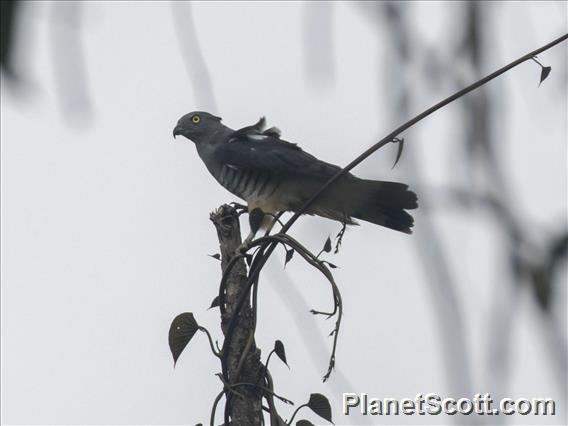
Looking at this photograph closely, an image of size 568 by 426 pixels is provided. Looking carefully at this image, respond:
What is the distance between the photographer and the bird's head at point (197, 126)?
568 centimetres

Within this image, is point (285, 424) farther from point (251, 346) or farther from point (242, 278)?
point (242, 278)

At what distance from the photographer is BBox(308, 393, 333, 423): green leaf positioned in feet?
8.46

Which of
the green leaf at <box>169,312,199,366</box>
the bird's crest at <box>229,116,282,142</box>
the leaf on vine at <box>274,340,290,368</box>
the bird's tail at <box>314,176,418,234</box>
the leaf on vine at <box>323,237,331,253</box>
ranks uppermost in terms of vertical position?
the bird's crest at <box>229,116,282,142</box>

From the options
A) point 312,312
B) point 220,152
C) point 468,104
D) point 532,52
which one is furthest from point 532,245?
point 220,152

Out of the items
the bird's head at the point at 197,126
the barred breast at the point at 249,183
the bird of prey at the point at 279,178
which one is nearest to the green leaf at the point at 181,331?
the bird of prey at the point at 279,178

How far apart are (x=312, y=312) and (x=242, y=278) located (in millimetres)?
317

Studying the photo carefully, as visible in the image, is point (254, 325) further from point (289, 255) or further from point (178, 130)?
point (178, 130)

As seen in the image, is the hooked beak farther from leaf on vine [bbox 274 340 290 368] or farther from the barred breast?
leaf on vine [bbox 274 340 290 368]

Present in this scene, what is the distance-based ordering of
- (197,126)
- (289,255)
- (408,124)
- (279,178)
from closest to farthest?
(408,124) → (289,255) → (279,178) → (197,126)

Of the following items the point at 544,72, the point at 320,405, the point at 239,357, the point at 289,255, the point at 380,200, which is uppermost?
the point at 380,200

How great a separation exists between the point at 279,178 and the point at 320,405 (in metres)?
2.29

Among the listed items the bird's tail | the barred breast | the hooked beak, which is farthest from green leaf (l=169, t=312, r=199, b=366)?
the hooked beak

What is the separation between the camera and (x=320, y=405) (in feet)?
8.51

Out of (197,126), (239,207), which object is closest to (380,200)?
(239,207)
